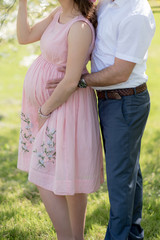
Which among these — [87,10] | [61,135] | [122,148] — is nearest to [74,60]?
[87,10]

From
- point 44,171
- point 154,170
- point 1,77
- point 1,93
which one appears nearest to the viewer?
point 44,171

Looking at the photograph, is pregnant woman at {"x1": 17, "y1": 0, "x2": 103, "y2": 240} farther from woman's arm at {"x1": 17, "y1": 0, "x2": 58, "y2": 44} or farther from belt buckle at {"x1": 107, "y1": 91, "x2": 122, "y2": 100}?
belt buckle at {"x1": 107, "y1": 91, "x2": 122, "y2": 100}

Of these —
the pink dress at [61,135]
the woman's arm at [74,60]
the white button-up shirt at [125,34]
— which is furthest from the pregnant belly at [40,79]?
the white button-up shirt at [125,34]

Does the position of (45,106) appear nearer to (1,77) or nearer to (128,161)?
(128,161)

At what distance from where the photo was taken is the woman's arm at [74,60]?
214cm

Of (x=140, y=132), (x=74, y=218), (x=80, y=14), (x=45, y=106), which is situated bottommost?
(x=74, y=218)

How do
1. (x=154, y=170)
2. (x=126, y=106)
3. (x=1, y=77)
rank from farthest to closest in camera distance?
(x=1, y=77), (x=154, y=170), (x=126, y=106)

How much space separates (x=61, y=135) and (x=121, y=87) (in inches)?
19.0

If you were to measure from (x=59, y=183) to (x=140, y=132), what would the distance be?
612 mm

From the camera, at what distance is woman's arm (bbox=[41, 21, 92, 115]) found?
2145 mm

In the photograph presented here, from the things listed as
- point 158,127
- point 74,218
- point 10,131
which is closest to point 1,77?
point 10,131

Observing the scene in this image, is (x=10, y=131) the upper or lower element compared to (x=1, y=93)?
upper

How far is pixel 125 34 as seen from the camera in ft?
6.66

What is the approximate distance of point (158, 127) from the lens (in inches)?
245
